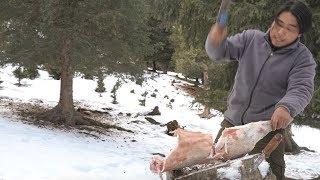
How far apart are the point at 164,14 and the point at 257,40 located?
954 centimetres

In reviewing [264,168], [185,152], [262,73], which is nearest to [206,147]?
[185,152]

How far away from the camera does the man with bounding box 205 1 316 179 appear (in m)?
2.86

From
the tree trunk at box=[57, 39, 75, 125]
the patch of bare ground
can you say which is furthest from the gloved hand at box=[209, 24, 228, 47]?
the tree trunk at box=[57, 39, 75, 125]

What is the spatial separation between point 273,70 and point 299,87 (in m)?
0.25

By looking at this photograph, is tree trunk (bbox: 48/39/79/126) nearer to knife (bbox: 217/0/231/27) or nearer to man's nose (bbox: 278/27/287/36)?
knife (bbox: 217/0/231/27)

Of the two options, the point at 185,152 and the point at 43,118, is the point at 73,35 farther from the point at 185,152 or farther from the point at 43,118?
the point at 185,152

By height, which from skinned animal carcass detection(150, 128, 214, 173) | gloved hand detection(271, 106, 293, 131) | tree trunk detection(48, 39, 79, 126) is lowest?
tree trunk detection(48, 39, 79, 126)

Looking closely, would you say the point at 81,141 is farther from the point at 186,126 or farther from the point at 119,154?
the point at 186,126

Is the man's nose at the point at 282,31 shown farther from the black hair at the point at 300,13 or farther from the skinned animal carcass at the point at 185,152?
the skinned animal carcass at the point at 185,152

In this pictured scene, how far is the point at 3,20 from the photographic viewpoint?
39.9 ft

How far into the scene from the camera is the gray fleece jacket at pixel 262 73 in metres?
2.98

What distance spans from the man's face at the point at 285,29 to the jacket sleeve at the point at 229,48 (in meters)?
0.27

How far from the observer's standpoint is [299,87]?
289 centimetres

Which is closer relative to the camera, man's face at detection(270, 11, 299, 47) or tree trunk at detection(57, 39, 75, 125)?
man's face at detection(270, 11, 299, 47)
